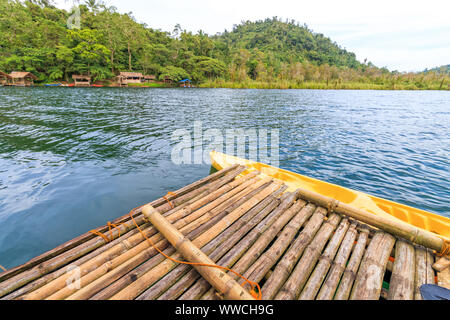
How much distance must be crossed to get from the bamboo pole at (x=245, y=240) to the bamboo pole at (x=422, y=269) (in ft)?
5.90

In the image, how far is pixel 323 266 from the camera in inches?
95.6

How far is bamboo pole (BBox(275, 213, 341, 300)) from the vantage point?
2111 millimetres

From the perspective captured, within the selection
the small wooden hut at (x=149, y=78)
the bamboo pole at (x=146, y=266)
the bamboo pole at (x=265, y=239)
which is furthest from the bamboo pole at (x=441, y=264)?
the small wooden hut at (x=149, y=78)

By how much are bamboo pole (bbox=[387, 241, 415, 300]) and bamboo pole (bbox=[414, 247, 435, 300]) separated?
1.9 inches

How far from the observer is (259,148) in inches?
355

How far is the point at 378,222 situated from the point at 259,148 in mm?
6234

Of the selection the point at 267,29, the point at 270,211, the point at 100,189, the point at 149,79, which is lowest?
the point at 100,189

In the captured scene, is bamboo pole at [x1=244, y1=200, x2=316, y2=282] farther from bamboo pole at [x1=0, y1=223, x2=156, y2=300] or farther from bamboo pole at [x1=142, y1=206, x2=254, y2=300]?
bamboo pole at [x1=0, y1=223, x2=156, y2=300]

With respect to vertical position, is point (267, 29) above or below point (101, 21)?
above

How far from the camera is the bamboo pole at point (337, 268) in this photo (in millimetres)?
2119

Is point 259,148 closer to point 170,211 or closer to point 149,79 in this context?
point 170,211

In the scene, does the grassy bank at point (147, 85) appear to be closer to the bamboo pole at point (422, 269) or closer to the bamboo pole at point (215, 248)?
the bamboo pole at point (215, 248)

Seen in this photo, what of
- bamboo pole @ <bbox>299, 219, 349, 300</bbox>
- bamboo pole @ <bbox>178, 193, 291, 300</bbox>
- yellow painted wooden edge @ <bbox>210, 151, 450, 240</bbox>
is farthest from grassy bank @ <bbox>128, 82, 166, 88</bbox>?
bamboo pole @ <bbox>299, 219, 349, 300</bbox>

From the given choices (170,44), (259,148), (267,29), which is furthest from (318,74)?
(267,29)
